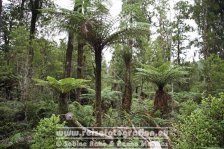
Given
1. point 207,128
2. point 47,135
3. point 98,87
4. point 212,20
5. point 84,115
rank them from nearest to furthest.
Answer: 1. point 207,128
2. point 47,135
3. point 98,87
4. point 84,115
5. point 212,20

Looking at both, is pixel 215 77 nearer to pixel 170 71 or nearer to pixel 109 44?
pixel 170 71

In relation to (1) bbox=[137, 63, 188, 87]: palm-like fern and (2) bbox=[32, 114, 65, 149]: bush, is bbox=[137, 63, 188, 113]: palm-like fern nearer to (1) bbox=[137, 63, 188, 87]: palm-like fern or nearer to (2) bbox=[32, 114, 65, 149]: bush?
(1) bbox=[137, 63, 188, 87]: palm-like fern

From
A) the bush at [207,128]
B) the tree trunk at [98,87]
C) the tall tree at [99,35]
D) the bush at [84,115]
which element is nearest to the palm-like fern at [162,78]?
the bush at [84,115]

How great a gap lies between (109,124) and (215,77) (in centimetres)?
586

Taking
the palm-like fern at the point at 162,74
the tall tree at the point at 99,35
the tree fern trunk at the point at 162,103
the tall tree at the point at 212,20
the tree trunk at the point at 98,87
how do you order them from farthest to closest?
the tall tree at the point at 212,20 → the palm-like fern at the point at 162,74 → the tree fern trunk at the point at 162,103 → the tall tree at the point at 99,35 → the tree trunk at the point at 98,87

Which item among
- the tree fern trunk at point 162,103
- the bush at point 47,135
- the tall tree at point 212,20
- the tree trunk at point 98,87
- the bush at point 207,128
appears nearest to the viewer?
the bush at point 207,128

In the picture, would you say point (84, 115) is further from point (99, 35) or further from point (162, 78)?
point (162, 78)

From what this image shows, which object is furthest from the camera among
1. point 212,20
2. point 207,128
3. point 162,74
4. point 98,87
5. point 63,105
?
point 212,20

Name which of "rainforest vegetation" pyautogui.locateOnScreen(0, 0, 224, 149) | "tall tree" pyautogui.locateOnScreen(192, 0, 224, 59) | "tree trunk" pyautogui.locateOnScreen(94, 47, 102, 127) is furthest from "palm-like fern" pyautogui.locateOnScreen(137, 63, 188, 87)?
"tall tree" pyautogui.locateOnScreen(192, 0, 224, 59)

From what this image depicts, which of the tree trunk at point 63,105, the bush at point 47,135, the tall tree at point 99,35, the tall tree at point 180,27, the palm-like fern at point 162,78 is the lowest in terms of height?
the bush at point 47,135

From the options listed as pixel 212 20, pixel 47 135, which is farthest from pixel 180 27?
pixel 47 135

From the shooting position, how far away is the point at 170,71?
33.4ft

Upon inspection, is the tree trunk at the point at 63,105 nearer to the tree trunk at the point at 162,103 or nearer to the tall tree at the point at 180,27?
the tree trunk at the point at 162,103

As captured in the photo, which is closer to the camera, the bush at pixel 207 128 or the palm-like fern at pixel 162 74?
the bush at pixel 207 128
